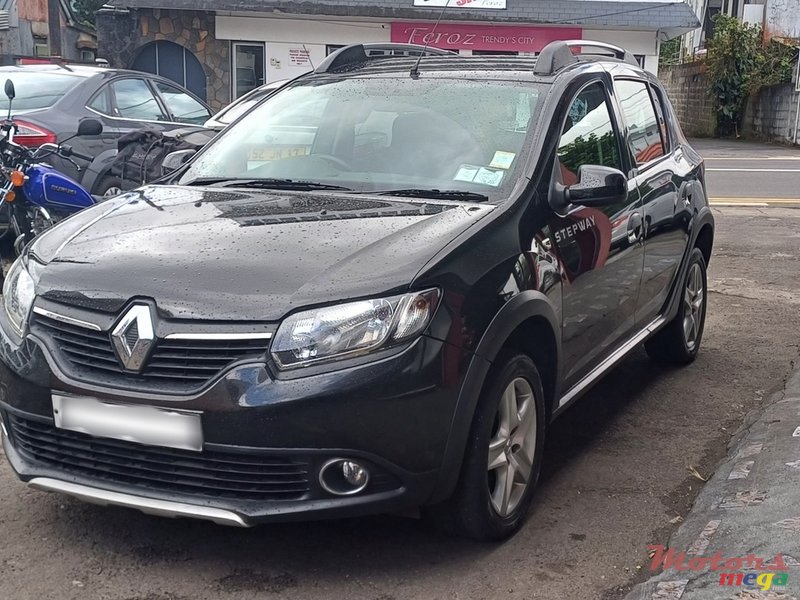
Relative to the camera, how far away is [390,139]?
4273 mm

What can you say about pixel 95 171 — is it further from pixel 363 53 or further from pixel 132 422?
pixel 132 422

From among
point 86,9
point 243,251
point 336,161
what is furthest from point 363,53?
point 86,9

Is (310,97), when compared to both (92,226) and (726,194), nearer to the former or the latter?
(92,226)

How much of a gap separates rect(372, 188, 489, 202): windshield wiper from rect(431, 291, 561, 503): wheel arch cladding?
458mm

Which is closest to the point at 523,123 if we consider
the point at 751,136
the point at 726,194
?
the point at 726,194

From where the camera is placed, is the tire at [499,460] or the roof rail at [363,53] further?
the roof rail at [363,53]

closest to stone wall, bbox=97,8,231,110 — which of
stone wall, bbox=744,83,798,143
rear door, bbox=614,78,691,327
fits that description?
stone wall, bbox=744,83,798,143

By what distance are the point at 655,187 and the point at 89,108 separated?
18.9 ft

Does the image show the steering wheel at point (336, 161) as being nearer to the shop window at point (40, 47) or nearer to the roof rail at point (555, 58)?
the roof rail at point (555, 58)

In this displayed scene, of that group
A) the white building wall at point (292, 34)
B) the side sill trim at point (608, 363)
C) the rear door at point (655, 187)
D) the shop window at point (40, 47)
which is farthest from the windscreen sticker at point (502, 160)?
the shop window at point (40, 47)

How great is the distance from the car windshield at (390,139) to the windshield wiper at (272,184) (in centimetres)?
2

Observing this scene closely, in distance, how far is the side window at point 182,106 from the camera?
10.4m

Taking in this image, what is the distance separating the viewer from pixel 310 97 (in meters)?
4.76

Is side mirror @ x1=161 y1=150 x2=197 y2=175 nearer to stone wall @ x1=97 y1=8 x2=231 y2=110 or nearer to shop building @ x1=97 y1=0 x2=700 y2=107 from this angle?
shop building @ x1=97 y1=0 x2=700 y2=107
